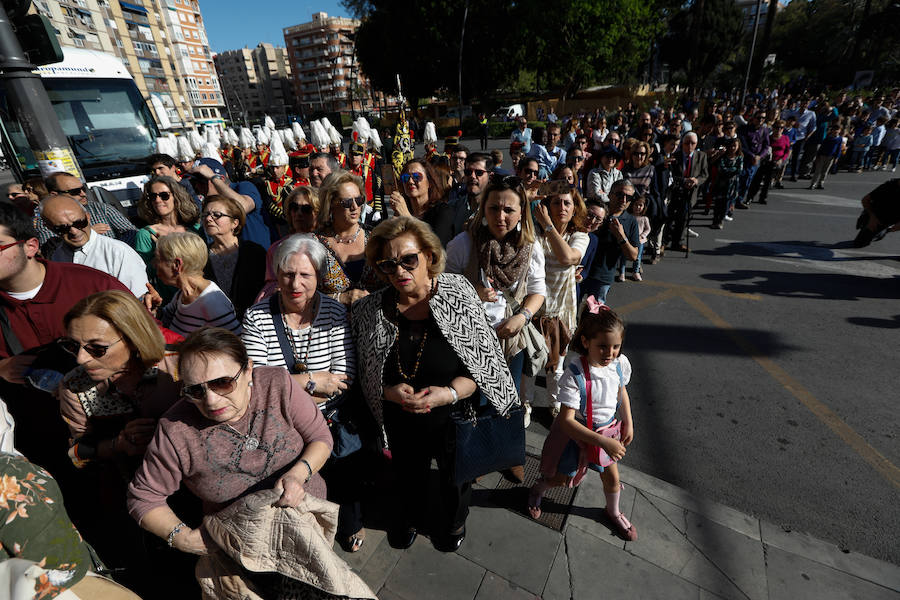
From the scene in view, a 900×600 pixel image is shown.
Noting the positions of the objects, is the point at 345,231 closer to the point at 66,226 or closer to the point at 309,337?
the point at 309,337

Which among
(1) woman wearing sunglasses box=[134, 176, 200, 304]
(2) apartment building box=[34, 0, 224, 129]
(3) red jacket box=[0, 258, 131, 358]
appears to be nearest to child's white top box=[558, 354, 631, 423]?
(3) red jacket box=[0, 258, 131, 358]

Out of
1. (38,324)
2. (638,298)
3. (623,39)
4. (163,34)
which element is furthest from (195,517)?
(163,34)

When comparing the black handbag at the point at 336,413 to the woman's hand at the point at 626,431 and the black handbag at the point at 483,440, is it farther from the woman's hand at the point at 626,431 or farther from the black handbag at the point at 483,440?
the woman's hand at the point at 626,431

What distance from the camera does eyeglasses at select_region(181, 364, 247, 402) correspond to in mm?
1597

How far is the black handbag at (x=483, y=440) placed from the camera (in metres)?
2.23

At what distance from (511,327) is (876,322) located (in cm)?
497

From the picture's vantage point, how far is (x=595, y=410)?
2.40m

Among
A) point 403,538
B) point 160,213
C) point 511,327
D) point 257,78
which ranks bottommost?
point 403,538

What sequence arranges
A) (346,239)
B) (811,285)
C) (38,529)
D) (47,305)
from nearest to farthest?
(38,529) → (47,305) → (346,239) → (811,285)

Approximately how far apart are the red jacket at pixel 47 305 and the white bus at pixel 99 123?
660 centimetres

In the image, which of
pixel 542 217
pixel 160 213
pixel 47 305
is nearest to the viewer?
pixel 47 305

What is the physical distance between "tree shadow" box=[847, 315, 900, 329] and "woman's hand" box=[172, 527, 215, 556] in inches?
256

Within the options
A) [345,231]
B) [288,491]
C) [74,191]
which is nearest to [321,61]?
[74,191]

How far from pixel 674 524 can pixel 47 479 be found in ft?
10.4
